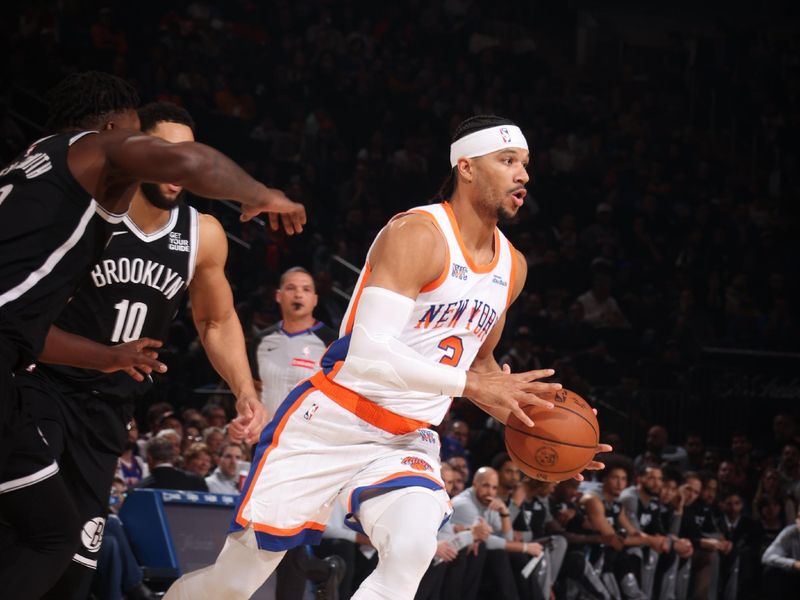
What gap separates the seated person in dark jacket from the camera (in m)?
7.73

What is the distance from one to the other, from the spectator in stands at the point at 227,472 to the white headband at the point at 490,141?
420 centimetres

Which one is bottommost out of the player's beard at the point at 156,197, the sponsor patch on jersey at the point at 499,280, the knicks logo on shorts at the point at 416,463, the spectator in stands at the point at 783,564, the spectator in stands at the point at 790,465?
the spectator in stands at the point at 783,564

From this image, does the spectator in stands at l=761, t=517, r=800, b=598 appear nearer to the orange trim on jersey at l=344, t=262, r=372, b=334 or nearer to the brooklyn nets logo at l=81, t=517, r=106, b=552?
the orange trim on jersey at l=344, t=262, r=372, b=334

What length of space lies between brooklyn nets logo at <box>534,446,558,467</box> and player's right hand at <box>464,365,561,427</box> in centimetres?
42

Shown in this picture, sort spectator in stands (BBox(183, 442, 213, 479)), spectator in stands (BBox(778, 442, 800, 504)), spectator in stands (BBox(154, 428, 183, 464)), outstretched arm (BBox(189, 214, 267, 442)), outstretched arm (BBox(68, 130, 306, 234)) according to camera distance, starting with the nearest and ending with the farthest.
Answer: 1. outstretched arm (BBox(68, 130, 306, 234))
2. outstretched arm (BBox(189, 214, 267, 442))
3. spectator in stands (BBox(154, 428, 183, 464))
4. spectator in stands (BBox(183, 442, 213, 479))
5. spectator in stands (BBox(778, 442, 800, 504))

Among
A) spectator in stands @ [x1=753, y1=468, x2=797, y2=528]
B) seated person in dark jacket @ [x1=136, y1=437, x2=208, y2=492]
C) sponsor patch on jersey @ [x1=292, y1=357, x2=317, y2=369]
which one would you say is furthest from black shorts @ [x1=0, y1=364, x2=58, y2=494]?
spectator in stands @ [x1=753, y1=468, x2=797, y2=528]

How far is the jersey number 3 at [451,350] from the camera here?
441 cm

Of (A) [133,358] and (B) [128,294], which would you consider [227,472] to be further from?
(A) [133,358]

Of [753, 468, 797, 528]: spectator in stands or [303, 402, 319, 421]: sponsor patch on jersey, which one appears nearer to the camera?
[303, 402, 319, 421]: sponsor patch on jersey

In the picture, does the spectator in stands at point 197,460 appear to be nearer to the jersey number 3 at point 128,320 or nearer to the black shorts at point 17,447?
the jersey number 3 at point 128,320

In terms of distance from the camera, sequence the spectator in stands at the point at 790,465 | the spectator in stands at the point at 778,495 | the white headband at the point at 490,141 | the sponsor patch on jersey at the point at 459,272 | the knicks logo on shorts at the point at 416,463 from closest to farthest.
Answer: the knicks logo on shorts at the point at 416,463
the sponsor patch on jersey at the point at 459,272
the white headband at the point at 490,141
the spectator in stands at the point at 778,495
the spectator in stands at the point at 790,465

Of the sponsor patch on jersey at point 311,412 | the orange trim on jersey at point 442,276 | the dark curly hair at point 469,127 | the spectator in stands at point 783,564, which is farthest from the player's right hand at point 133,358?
the spectator in stands at point 783,564

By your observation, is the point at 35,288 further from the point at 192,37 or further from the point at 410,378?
the point at 192,37

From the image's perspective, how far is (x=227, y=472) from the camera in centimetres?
833
